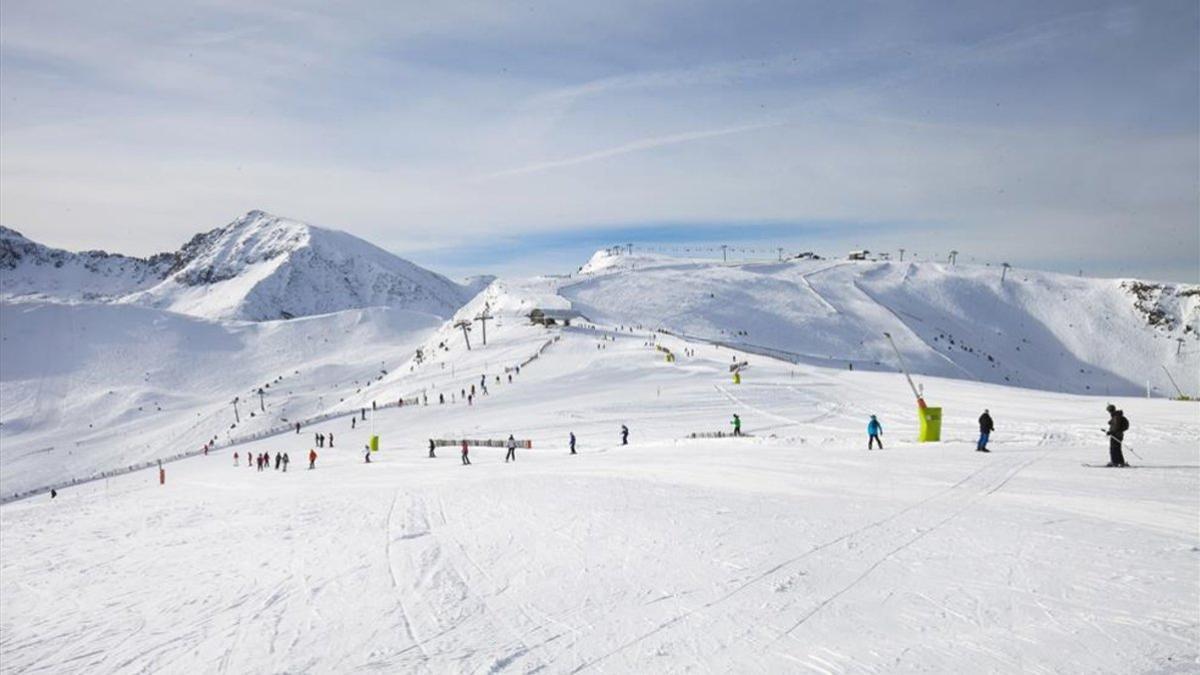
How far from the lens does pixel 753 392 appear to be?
41.3 metres

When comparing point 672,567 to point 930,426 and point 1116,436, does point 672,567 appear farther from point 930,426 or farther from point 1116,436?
point 930,426

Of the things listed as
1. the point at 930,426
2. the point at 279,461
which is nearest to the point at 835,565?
the point at 930,426

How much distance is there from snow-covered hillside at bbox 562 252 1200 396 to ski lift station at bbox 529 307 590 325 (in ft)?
29.6

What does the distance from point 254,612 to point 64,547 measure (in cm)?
1336

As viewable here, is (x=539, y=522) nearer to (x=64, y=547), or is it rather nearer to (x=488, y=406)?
(x=64, y=547)

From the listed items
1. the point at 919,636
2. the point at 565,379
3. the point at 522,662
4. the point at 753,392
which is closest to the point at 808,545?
the point at 919,636

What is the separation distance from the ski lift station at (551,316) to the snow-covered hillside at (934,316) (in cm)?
902

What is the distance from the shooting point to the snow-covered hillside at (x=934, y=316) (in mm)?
93938

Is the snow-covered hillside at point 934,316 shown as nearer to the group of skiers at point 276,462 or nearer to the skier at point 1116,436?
the group of skiers at point 276,462

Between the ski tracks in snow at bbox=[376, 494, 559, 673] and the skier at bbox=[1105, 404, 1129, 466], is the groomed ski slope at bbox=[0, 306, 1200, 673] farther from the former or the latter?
the skier at bbox=[1105, 404, 1129, 466]


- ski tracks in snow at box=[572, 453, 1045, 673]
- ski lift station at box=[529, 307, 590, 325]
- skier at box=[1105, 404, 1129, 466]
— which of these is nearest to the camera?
ski tracks in snow at box=[572, 453, 1045, 673]

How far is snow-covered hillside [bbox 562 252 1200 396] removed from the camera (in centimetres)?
9394

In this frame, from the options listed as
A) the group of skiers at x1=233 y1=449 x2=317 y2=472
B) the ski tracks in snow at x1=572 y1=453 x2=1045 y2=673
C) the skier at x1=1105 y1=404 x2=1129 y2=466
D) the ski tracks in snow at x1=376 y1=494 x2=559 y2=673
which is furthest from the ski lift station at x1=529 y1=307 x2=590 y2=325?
the ski tracks in snow at x1=572 y1=453 x2=1045 y2=673

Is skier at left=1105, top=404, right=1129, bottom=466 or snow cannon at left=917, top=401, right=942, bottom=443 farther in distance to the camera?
snow cannon at left=917, top=401, right=942, bottom=443
